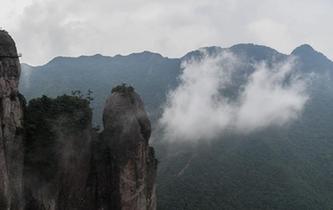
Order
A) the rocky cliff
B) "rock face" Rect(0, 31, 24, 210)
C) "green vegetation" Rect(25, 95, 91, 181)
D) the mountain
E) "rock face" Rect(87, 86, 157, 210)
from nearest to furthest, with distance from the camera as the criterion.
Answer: "rock face" Rect(0, 31, 24, 210), the rocky cliff, "green vegetation" Rect(25, 95, 91, 181), "rock face" Rect(87, 86, 157, 210), the mountain

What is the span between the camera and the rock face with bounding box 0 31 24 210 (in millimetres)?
29672

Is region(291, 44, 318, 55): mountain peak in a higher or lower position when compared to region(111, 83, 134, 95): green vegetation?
higher

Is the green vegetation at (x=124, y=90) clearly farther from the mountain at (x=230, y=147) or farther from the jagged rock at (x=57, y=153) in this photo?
the mountain at (x=230, y=147)

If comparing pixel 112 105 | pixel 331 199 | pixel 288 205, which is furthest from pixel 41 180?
pixel 331 199

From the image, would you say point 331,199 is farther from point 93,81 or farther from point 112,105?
point 112,105

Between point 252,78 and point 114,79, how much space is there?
33965 mm

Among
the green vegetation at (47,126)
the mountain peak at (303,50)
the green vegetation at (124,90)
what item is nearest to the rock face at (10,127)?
the green vegetation at (47,126)

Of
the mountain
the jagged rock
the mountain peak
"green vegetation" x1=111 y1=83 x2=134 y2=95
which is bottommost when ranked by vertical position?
the jagged rock

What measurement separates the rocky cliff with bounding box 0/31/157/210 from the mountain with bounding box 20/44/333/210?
41838mm

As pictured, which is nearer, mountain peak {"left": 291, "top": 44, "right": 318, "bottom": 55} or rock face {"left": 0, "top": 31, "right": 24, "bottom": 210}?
rock face {"left": 0, "top": 31, "right": 24, "bottom": 210}

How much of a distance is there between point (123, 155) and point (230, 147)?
76751 mm

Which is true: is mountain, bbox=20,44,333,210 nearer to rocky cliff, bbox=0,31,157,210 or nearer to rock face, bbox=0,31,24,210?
rocky cliff, bbox=0,31,157,210

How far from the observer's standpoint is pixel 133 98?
119 feet

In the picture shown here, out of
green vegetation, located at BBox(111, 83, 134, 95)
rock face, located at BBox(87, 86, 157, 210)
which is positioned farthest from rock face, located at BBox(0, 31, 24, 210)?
green vegetation, located at BBox(111, 83, 134, 95)
